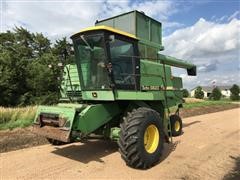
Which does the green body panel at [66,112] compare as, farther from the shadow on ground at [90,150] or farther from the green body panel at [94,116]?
the shadow on ground at [90,150]

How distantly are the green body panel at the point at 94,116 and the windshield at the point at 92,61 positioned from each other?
0.53 metres

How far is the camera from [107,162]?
6.72 m

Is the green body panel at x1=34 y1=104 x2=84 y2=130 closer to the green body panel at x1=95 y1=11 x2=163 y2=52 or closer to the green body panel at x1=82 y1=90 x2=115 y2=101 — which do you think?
the green body panel at x1=82 y1=90 x2=115 y2=101

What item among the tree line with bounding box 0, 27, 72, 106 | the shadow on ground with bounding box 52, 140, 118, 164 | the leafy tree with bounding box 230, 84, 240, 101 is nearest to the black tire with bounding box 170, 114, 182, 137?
the shadow on ground with bounding box 52, 140, 118, 164

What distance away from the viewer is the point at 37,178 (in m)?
5.56

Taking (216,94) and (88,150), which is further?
(216,94)

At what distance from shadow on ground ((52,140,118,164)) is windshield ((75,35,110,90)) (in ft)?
5.55

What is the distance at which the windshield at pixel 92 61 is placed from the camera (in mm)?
6809

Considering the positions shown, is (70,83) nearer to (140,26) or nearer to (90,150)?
(90,150)

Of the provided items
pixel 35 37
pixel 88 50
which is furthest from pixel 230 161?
pixel 35 37

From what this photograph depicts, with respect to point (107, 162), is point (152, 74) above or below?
above

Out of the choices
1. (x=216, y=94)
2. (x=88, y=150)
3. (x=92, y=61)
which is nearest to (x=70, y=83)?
(x=92, y=61)

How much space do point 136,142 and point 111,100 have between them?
1.19m

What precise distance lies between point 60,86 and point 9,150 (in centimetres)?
220
